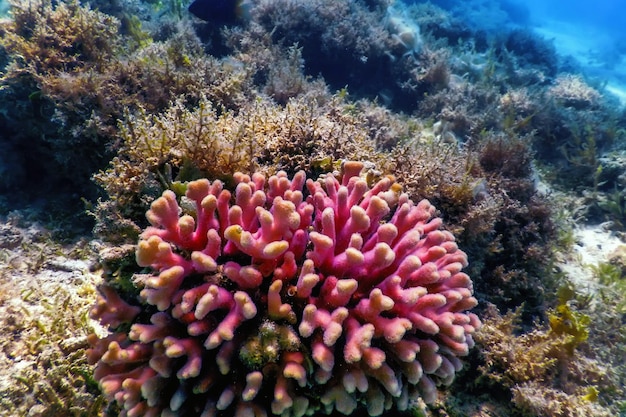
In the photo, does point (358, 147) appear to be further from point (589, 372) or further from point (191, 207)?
point (589, 372)

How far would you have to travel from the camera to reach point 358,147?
3.60 metres

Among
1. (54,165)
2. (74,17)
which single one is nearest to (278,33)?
(74,17)

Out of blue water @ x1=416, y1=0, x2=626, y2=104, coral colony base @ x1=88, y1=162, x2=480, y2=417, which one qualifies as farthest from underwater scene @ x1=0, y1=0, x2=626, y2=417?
blue water @ x1=416, y1=0, x2=626, y2=104

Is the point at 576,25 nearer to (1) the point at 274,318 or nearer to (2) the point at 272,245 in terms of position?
(2) the point at 272,245

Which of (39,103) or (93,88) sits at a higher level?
(93,88)

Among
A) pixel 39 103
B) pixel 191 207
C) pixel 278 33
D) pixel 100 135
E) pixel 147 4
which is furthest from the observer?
pixel 147 4

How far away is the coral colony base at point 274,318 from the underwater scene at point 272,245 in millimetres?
13

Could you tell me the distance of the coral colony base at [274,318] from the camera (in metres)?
1.87

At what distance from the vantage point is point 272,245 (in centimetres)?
188

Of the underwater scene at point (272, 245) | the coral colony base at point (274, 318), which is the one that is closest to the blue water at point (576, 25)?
the underwater scene at point (272, 245)

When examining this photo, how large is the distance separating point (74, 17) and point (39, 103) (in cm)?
154

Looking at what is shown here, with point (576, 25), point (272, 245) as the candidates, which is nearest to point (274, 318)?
point (272, 245)

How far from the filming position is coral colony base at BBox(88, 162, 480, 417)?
1872mm

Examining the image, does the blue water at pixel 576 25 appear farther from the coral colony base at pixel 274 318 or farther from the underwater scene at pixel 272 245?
the coral colony base at pixel 274 318
